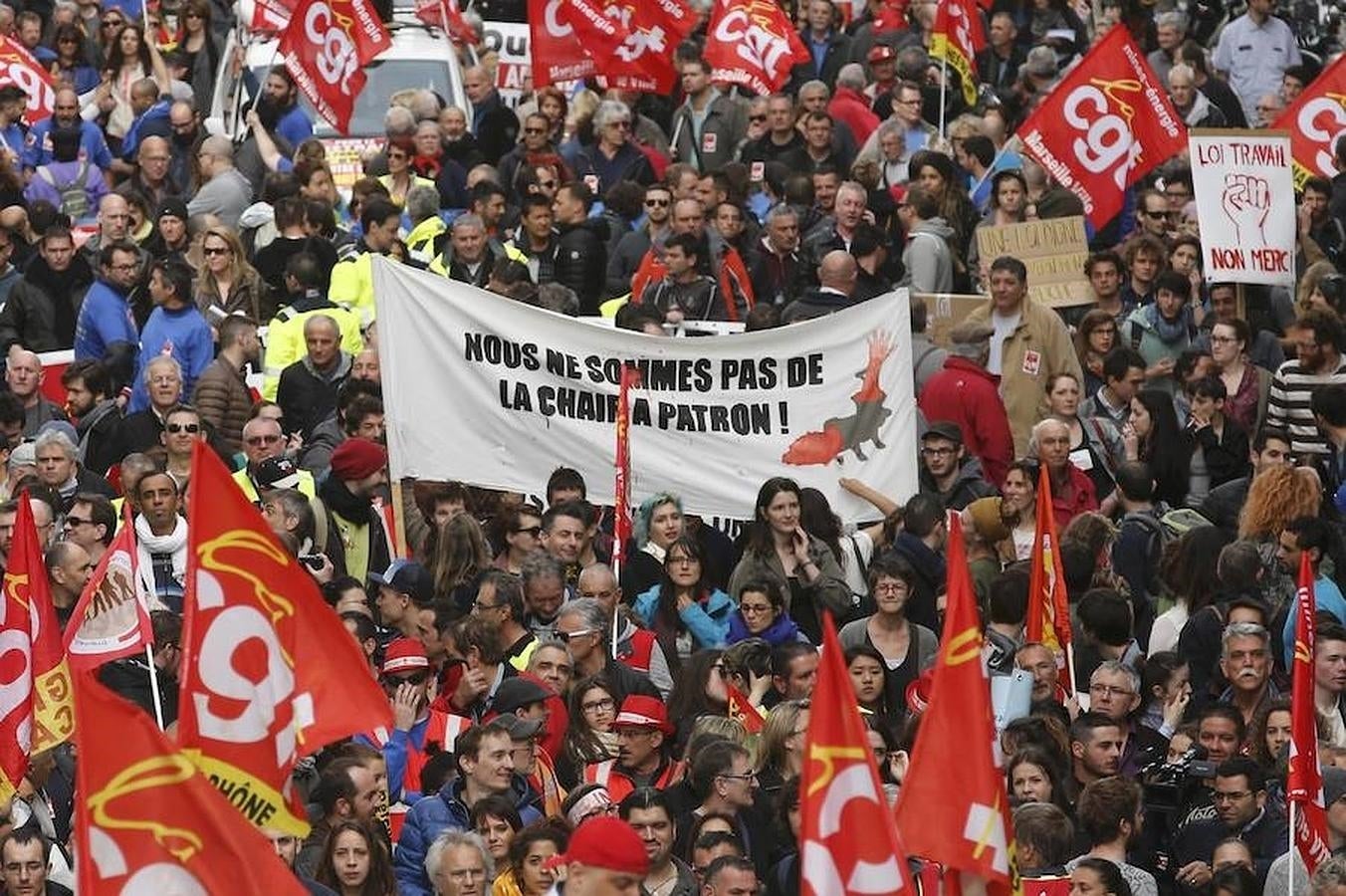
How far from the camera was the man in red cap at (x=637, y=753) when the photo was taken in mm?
14477

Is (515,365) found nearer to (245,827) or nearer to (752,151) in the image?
(752,151)

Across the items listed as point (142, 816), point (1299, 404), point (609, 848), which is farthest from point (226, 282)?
point (142, 816)

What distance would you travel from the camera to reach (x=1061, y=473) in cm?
1753

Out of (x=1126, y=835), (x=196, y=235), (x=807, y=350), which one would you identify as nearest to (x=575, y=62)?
(x=196, y=235)

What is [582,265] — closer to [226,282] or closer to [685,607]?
[226,282]

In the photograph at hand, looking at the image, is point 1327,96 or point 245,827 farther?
point 1327,96

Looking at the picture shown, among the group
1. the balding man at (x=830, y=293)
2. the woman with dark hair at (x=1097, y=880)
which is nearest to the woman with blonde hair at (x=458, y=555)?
the balding man at (x=830, y=293)

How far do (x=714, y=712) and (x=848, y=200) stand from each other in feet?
22.1

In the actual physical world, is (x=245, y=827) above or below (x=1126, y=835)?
above

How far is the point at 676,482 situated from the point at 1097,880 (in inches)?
220

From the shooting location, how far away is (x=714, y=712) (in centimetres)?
1503

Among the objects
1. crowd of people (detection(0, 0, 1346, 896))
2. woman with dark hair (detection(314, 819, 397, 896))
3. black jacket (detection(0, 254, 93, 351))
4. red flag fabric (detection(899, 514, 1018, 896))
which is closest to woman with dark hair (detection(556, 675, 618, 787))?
crowd of people (detection(0, 0, 1346, 896))

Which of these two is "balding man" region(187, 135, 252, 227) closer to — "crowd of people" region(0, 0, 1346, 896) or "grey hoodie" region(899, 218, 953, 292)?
"crowd of people" region(0, 0, 1346, 896)

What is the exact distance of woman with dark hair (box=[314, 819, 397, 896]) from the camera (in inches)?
503
